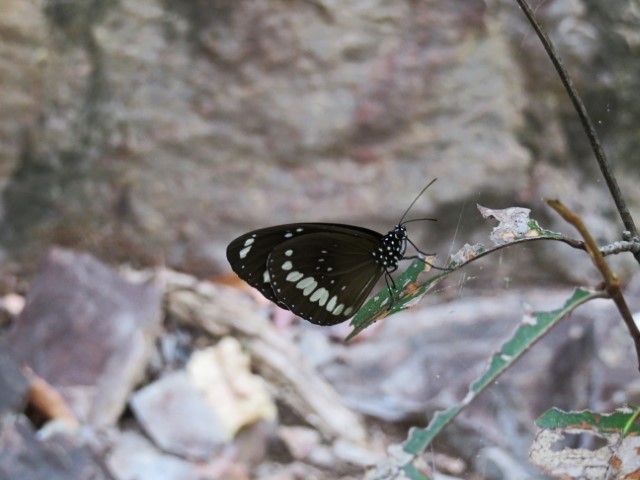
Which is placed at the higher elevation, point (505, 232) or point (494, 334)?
point (505, 232)

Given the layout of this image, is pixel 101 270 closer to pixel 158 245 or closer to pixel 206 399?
pixel 158 245

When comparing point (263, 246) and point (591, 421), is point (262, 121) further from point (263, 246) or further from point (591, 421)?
point (591, 421)

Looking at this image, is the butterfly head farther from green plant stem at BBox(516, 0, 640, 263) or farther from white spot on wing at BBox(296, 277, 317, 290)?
green plant stem at BBox(516, 0, 640, 263)

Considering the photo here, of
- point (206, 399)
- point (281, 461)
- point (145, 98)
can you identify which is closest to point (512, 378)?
point (281, 461)

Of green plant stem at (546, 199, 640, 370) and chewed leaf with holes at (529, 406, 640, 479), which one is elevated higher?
green plant stem at (546, 199, 640, 370)

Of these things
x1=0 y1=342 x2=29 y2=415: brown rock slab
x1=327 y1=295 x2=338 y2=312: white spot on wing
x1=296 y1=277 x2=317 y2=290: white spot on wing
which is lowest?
x1=0 y1=342 x2=29 y2=415: brown rock slab

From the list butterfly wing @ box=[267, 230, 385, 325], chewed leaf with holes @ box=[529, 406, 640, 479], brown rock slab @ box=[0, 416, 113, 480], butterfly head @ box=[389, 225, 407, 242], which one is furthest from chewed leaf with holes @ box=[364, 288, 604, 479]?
brown rock slab @ box=[0, 416, 113, 480]

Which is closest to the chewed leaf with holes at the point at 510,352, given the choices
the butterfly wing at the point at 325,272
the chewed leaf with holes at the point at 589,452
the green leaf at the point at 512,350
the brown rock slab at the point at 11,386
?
the green leaf at the point at 512,350

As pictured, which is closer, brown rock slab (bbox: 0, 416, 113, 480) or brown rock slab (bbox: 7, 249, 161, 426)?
brown rock slab (bbox: 0, 416, 113, 480)
